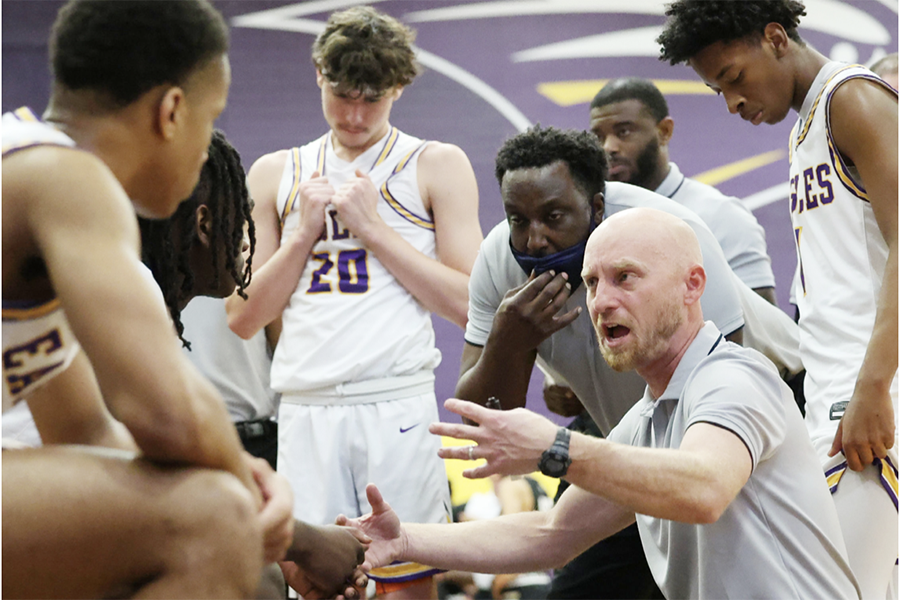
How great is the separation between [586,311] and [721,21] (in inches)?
35.9

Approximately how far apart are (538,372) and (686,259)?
327 cm

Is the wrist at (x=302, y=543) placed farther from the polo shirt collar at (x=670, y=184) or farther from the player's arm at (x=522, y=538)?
the polo shirt collar at (x=670, y=184)

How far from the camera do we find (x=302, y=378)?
140 inches

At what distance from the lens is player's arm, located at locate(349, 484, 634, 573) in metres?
2.29

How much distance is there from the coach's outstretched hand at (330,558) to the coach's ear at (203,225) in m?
0.94

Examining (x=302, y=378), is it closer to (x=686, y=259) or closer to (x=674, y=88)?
(x=686, y=259)

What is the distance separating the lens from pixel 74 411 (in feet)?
6.09

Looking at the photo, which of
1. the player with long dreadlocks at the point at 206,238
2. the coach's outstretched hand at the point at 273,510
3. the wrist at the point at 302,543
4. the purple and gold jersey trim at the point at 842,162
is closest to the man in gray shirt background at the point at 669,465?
the wrist at the point at 302,543

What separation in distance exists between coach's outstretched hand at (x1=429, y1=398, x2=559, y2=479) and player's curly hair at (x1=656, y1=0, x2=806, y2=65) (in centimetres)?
153

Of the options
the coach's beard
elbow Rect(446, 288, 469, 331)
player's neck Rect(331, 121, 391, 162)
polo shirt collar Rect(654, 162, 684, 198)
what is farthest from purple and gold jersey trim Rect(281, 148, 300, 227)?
the coach's beard

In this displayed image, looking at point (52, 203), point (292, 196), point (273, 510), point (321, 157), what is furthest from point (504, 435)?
point (321, 157)

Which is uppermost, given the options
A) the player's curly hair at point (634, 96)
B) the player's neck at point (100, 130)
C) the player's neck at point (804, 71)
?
the player's neck at point (804, 71)

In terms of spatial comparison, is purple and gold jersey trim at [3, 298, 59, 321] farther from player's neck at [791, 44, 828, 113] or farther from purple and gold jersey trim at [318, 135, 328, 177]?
purple and gold jersey trim at [318, 135, 328, 177]

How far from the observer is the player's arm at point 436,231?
357 centimetres
